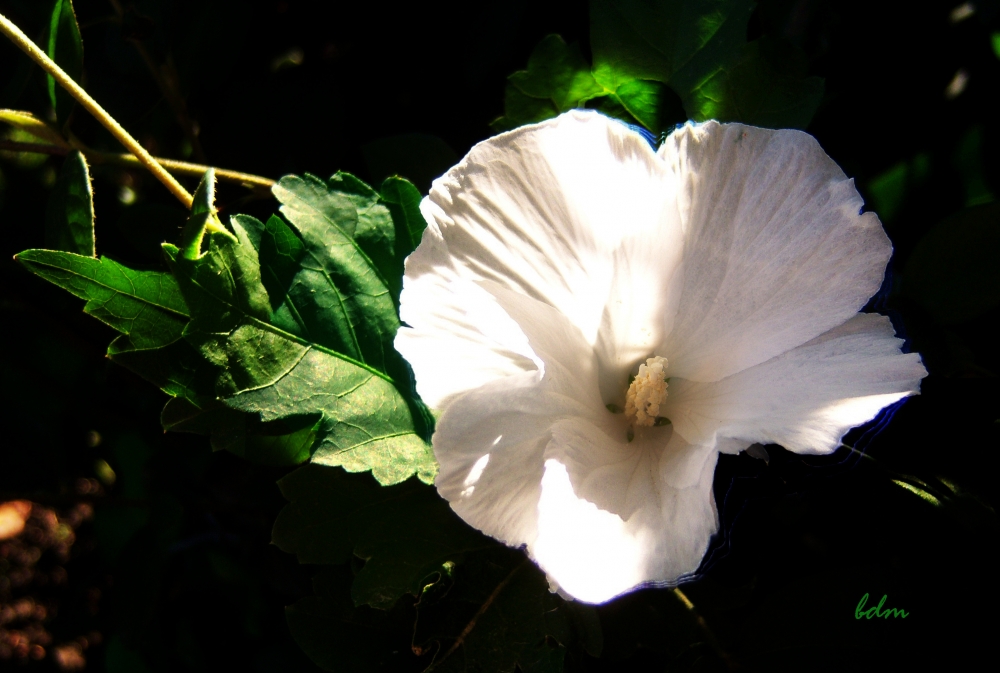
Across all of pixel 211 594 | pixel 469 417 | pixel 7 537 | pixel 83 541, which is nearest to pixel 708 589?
pixel 469 417

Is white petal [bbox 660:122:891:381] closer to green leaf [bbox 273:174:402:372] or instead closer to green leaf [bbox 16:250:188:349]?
green leaf [bbox 273:174:402:372]

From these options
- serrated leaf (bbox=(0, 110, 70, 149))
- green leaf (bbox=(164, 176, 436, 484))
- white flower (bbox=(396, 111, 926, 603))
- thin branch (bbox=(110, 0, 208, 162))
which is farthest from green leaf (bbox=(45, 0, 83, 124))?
white flower (bbox=(396, 111, 926, 603))

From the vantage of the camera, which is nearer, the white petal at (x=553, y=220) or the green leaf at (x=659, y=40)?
the white petal at (x=553, y=220)

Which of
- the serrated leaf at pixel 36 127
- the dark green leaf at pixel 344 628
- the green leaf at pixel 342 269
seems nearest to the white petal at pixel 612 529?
the green leaf at pixel 342 269

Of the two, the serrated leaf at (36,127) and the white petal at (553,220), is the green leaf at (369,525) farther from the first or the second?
the serrated leaf at (36,127)

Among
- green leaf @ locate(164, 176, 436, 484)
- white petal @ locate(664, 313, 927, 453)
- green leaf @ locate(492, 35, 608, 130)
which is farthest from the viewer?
green leaf @ locate(492, 35, 608, 130)
